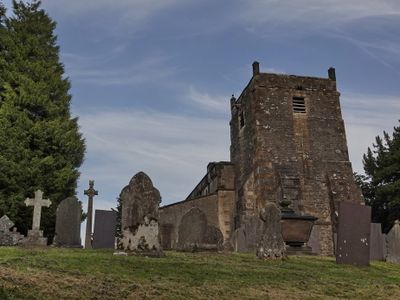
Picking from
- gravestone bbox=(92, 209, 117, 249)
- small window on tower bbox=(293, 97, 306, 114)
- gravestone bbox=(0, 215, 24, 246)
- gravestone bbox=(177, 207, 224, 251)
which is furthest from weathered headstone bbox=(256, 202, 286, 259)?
small window on tower bbox=(293, 97, 306, 114)

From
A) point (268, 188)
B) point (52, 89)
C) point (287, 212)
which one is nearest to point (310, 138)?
point (268, 188)

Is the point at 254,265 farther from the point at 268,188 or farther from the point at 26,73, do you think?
the point at 26,73

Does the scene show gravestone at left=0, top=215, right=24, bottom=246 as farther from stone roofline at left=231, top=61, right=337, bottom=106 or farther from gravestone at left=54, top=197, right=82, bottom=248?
stone roofline at left=231, top=61, right=337, bottom=106

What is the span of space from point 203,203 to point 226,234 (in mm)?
2355

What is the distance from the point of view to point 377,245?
54.6ft

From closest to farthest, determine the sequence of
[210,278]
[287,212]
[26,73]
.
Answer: [210,278]
[287,212]
[26,73]

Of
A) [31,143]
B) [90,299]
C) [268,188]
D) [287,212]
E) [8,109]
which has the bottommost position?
[90,299]

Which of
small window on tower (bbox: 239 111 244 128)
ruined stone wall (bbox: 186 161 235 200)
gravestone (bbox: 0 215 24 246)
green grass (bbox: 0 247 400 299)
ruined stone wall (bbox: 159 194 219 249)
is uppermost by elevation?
small window on tower (bbox: 239 111 244 128)

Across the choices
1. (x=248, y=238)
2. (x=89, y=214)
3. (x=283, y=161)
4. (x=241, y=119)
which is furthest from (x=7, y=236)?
(x=241, y=119)

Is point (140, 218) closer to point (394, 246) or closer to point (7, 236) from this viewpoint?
point (7, 236)

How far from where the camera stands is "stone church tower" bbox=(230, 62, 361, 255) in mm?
24109

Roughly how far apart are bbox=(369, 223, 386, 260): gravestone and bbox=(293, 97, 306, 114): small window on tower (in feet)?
36.3

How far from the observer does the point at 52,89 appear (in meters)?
23.5

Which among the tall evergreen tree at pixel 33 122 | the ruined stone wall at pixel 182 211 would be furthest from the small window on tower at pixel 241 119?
the tall evergreen tree at pixel 33 122
